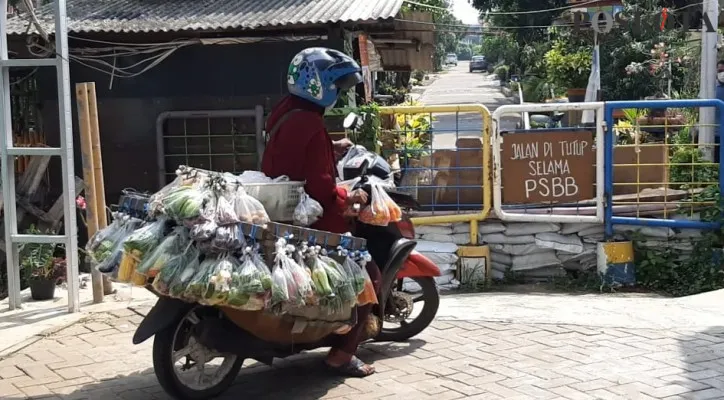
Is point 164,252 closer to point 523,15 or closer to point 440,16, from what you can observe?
point 523,15

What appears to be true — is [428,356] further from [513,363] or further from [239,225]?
[239,225]

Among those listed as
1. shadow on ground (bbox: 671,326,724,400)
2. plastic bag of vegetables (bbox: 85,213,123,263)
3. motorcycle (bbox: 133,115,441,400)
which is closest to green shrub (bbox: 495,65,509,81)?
shadow on ground (bbox: 671,326,724,400)

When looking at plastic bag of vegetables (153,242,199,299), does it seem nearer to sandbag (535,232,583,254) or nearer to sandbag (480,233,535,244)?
sandbag (480,233,535,244)

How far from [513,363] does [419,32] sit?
766 centimetres

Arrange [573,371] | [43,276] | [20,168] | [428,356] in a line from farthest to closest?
[20,168] < [43,276] < [428,356] < [573,371]

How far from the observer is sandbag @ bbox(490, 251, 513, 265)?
26.0 ft

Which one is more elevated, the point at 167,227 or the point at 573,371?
the point at 167,227

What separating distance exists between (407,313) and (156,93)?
5.31m

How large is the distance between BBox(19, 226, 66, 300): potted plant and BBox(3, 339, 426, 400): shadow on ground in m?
2.47

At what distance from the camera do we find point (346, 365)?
493 cm

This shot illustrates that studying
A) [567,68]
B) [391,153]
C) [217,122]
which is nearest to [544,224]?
[391,153]

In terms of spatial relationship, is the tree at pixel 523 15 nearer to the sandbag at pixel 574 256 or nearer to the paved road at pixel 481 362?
the sandbag at pixel 574 256

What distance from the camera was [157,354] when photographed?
4305 millimetres

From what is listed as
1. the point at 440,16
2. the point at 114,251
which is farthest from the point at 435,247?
the point at 440,16
